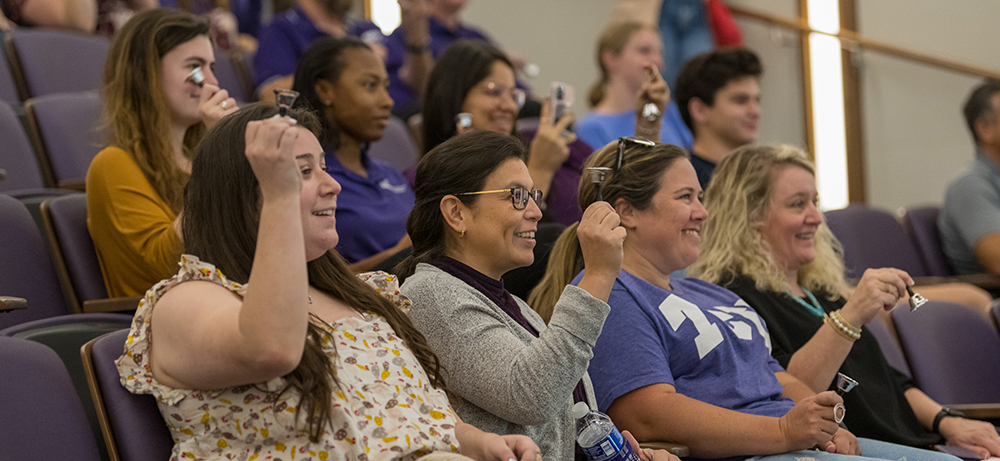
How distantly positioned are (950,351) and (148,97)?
87.4 inches

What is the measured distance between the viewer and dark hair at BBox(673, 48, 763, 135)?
3088 mm

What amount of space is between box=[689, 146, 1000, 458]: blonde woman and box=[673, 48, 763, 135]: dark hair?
68 centimetres

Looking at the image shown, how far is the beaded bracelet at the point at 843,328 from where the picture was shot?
2.04 meters

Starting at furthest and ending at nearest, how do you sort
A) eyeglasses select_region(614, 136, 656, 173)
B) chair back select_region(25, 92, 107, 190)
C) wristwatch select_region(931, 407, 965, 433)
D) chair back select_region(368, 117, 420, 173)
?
1. chair back select_region(368, 117, 420, 173)
2. chair back select_region(25, 92, 107, 190)
3. wristwatch select_region(931, 407, 965, 433)
4. eyeglasses select_region(614, 136, 656, 173)

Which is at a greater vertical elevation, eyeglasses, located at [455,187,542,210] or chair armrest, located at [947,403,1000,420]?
eyeglasses, located at [455,187,542,210]

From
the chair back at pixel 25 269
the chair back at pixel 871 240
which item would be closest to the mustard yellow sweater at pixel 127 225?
the chair back at pixel 25 269

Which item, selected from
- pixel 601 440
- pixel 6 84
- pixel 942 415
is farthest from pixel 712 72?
pixel 6 84

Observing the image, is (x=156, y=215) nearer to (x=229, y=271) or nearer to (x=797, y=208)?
(x=229, y=271)

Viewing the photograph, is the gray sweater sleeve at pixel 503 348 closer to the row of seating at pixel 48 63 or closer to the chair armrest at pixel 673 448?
the chair armrest at pixel 673 448

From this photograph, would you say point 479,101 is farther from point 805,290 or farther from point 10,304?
point 10,304

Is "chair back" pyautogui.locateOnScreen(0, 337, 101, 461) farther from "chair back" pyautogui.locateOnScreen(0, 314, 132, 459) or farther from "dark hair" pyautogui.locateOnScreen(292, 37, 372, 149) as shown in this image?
"dark hair" pyautogui.locateOnScreen(292, 37, 372, 149)

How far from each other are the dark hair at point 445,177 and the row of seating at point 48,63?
1724mm

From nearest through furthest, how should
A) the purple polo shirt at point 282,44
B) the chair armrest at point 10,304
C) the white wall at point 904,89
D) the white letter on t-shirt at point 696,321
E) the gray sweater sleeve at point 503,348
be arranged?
the gray sweater sleeve at point 503,348
the chair armrest at point 10,304
the white letter on t-shirt at point 696,321
the purple polo shirt at point 282,44
the white wall at point 904,89

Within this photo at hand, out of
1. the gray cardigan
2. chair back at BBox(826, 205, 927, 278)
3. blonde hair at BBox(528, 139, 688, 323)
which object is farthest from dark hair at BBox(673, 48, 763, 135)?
the gray cardigan
